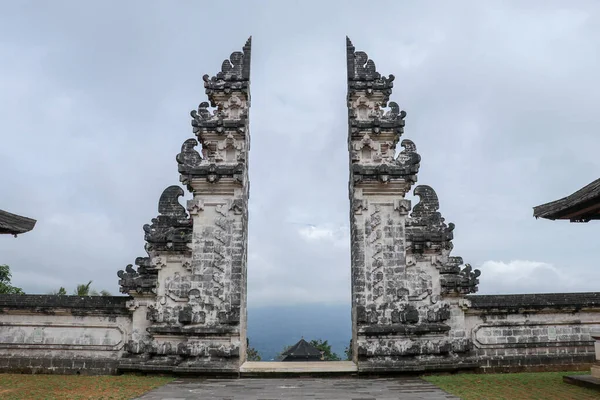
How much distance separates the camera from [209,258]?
547 inches

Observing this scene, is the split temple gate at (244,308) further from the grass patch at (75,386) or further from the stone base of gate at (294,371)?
the grass patch at (75,386)

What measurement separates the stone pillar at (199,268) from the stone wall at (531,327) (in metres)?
6.88

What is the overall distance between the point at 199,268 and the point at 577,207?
9.79 metres

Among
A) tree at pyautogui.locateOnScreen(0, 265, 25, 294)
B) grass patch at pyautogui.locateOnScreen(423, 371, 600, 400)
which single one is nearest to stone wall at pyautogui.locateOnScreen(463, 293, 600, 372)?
grass patch at pyautogui.locateOnScreen(423, 371, 600, 400)

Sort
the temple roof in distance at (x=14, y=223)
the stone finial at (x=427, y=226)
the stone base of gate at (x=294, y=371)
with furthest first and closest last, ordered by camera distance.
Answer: the stone finial at (x=427, y=226), the stone base of gate at (x=294, y=371), the temple roof in distance at (x=14, y=223)

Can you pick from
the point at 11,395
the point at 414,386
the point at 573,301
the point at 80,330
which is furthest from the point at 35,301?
the point at 573,301

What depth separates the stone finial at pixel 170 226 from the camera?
13844mm

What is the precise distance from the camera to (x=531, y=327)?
13.5 meters

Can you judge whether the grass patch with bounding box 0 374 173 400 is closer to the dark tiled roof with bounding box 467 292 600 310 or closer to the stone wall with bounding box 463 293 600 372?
the stone wall with bounding box 463 293 600 372

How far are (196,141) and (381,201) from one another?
6.10 m

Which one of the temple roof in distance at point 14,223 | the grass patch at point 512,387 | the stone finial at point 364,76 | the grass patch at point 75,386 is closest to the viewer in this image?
the temple roof in distance at point 14,223

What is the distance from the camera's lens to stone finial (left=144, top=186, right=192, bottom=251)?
1384 centimetres

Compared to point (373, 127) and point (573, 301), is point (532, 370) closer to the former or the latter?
point (573, 301)

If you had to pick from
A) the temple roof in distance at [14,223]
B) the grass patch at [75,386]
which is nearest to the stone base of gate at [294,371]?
the grass patch at [75,386]
